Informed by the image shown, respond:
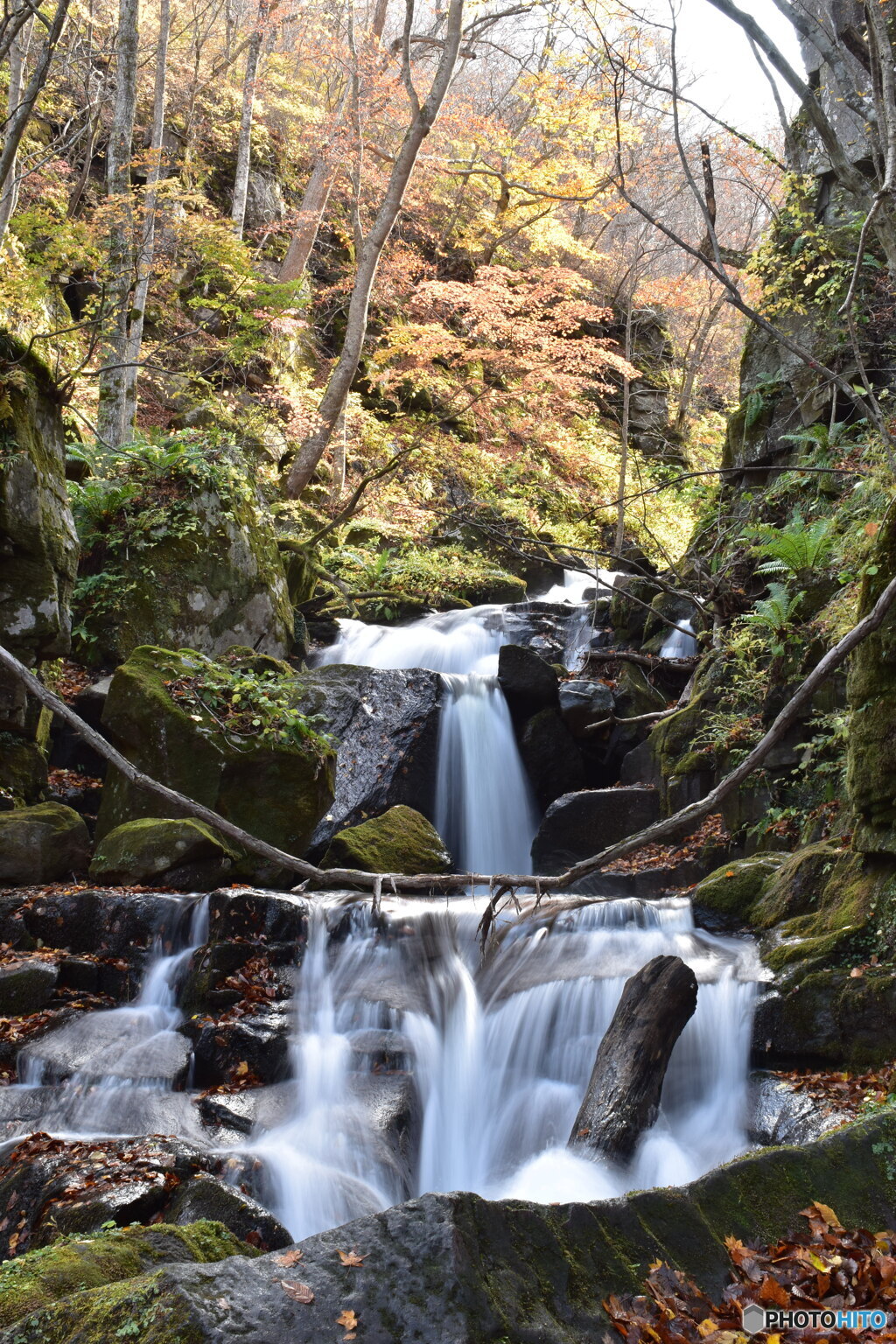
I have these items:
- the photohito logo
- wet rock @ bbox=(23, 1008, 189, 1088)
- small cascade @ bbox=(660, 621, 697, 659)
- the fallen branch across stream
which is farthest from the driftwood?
small cascade @ bbox=(660, 621, 697, 659)

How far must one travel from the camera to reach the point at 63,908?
244 inches

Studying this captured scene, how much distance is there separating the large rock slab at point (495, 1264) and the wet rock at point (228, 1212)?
1394 mm

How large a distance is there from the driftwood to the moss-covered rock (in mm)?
2274

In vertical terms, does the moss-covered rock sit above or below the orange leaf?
below

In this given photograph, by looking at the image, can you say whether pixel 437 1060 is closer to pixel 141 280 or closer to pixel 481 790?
pixel 481 790

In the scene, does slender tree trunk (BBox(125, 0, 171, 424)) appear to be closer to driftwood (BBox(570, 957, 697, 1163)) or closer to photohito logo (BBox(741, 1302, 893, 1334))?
driftwood (BBox(570, 957, 697, 1163))

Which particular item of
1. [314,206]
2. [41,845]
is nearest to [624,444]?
[314,206]

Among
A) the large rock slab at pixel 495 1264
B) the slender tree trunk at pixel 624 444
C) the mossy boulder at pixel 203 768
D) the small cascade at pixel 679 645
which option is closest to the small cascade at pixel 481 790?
the small cascade at pixel 679 645

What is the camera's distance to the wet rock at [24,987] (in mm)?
5406

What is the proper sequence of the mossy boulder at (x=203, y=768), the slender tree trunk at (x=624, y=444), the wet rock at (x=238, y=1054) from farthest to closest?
1. the slender tree trunk at (x=624, y=444)
2. the mossy boulder at (x=203, y=768)
3. the wet rock at (x=238, y=1054)

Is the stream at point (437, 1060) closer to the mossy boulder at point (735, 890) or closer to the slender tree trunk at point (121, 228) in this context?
the mossy boulder at point (735, 890)

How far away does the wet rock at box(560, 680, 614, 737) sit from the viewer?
402 inches

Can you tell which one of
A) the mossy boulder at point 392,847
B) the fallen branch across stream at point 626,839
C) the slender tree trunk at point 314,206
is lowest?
the mossy boulder at point 392,847

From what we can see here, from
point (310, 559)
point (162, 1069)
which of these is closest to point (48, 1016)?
point (162, 1069)
